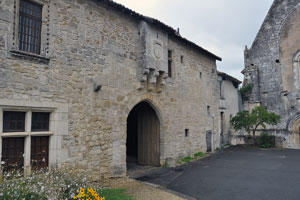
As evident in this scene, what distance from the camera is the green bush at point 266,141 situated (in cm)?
1634

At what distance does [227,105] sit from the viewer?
17.6 metres

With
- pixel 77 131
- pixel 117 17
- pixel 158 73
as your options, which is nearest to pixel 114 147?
pixel 77 131

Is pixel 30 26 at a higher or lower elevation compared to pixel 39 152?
higher

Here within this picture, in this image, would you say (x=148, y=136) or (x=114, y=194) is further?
(x=148, y=136)

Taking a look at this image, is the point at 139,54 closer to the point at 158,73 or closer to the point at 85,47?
the point at 158,73

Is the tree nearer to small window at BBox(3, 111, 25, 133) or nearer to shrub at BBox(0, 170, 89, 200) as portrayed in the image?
shrub at BBox(0, 170, 89, 200)

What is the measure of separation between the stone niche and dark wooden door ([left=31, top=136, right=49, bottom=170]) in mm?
3968

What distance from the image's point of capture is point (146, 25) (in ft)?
28.9

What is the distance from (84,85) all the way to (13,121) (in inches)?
84.1

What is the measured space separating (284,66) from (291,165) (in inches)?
439

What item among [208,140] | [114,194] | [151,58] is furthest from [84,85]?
[208,140]

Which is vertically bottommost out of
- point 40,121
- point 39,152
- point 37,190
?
point 37,190

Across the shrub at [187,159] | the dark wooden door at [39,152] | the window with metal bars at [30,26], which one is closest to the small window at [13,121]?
the dark wooden door at [39,152]

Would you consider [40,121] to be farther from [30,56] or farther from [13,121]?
[30,56]
